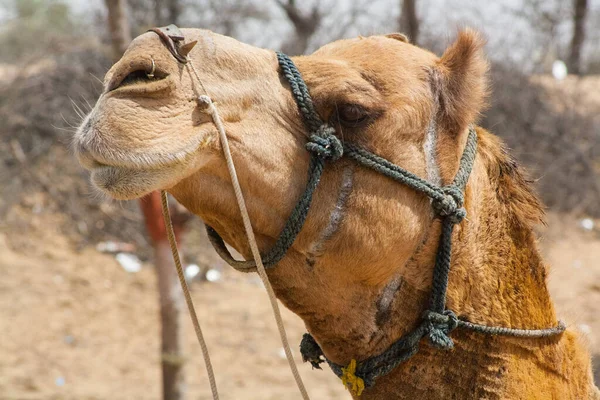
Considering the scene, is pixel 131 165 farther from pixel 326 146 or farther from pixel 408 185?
pixel 408 185

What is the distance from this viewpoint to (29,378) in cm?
712

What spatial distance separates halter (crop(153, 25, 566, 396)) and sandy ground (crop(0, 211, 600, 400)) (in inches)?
193

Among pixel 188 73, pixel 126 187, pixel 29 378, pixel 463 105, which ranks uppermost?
pixel 463 105

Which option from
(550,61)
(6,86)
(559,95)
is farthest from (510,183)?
(550,61)

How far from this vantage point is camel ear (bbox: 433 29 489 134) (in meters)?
2.36

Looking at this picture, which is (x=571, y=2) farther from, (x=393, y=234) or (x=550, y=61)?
(x=393, y=234)

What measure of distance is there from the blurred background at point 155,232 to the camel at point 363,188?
458mm

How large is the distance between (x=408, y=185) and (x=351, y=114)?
286mm

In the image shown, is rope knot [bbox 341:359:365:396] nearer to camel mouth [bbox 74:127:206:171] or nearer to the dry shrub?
camel mouth [bbox 74:127:206:171]

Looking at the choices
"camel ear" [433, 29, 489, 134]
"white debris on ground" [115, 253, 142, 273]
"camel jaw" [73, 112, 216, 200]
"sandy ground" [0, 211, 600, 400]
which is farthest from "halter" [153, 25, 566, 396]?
"white debris on ground" [115, 253, 142, 273]

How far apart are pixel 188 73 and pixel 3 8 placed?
19279mm

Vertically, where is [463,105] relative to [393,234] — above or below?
above

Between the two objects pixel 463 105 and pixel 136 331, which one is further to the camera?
pixel 136 331

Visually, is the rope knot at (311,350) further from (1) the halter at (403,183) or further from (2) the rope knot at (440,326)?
(2) the rope knot at (440,326)
